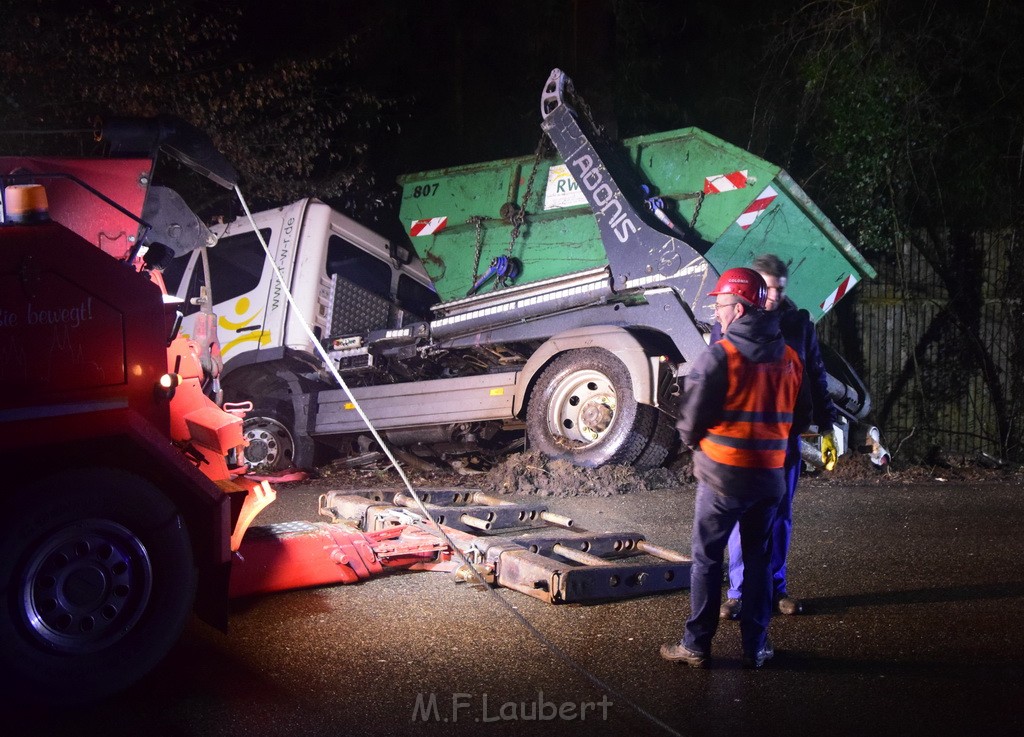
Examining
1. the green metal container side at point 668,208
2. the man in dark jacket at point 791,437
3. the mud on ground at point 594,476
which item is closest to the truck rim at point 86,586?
the man in dark jacket at point 791,437

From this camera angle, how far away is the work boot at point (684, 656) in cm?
400

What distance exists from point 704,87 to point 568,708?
1168 cm

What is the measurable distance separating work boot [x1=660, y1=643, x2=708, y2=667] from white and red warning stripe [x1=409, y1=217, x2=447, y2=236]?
6749mm

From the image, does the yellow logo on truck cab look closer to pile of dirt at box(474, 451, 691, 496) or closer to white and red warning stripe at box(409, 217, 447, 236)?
white and red warning stripe at box(409, 217, 447, 236)

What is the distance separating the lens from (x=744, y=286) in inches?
160

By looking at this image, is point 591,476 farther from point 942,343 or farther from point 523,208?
point 942,343

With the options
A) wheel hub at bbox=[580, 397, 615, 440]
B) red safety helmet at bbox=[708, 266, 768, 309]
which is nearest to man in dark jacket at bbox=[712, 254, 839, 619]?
red safety helmet at bbox=[708, 266, 768, 309]

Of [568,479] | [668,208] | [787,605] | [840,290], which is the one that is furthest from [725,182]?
[787,605]

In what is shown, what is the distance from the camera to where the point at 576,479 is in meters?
8.28

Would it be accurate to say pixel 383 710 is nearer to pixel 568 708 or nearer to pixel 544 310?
pixel 568 708

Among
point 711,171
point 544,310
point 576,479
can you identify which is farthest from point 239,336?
point 711,171

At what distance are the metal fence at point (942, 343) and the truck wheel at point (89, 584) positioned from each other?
332 inches

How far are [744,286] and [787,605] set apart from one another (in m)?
1.73

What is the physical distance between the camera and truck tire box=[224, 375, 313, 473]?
395 inches
